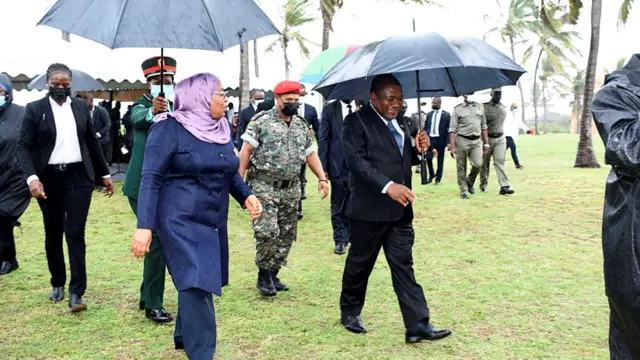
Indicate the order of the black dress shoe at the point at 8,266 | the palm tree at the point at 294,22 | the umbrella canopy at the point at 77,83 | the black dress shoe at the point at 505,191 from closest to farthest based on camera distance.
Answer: the black dress shoe at the point at 8,266
the umbrella canopy at the point at 77,83
the black dress shoe at the point at 505,191
the palm tree at the point at 294,22

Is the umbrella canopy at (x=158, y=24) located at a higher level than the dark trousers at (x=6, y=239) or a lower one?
higher

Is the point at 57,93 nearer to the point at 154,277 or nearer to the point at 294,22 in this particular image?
the point at 154,277

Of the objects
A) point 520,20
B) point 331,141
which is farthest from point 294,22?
point 331,141

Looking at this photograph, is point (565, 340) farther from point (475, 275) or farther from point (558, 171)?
point (558, 171)

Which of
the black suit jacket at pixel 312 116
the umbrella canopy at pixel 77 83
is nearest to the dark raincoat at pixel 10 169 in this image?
the black suit jacket at pixel 312 116

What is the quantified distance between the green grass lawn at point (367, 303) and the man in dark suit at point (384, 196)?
27cm

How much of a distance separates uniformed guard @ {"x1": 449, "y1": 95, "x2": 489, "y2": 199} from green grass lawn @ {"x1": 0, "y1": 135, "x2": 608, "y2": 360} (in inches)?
95.5

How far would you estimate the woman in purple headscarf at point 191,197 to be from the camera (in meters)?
3.67

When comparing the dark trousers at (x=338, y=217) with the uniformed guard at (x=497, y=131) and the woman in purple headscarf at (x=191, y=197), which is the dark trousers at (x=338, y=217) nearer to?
the woman in purple headscarf at (x=191, y=197)

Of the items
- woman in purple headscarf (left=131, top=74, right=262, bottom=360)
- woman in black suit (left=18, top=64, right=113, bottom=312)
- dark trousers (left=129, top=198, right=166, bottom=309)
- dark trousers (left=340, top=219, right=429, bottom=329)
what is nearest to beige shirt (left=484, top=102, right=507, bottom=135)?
dark trousers (left=340, top=219, right=429, bottom=329)

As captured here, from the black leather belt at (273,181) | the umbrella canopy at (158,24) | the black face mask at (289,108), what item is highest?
the umbrella canopy at (158,24)

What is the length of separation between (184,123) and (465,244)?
16.7 feet

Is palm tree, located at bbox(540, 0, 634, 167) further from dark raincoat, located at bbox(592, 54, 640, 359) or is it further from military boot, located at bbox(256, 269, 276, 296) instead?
dark raincoat, located at bbox(592, 54, 640, 359)

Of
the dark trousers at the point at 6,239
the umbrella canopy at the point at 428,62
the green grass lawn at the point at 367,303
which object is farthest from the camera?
the dark trousers at the point at 6,239
